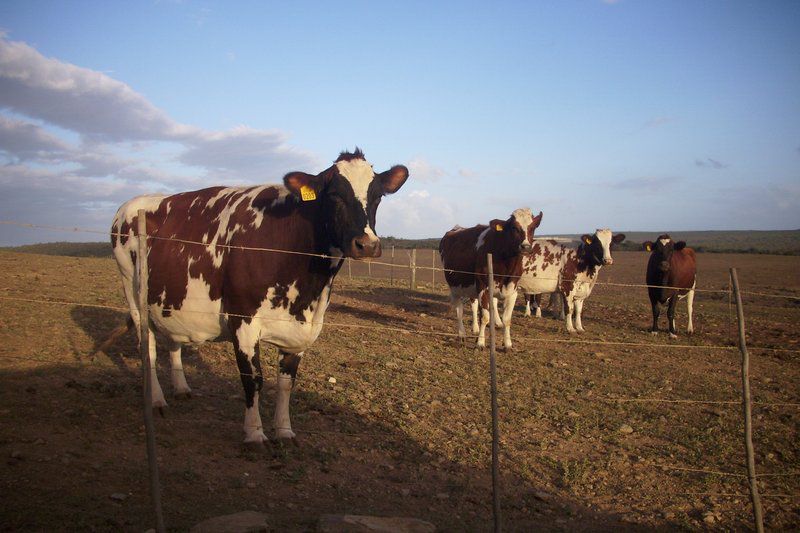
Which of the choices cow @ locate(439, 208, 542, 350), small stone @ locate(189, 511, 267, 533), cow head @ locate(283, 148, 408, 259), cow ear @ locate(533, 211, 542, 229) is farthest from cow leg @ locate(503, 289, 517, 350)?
small stone @ locate(189, 511, 267, 533)

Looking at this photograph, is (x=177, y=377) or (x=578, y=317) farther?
(x=578, y=317)

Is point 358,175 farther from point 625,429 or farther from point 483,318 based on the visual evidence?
point 483,318

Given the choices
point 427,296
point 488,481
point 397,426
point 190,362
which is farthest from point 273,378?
point 427,296

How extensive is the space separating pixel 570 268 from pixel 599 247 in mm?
913

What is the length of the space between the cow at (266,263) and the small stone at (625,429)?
159 inches

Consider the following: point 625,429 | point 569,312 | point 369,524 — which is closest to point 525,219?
point 569,312

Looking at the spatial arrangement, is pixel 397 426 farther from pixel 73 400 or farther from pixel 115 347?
pixel 115 347

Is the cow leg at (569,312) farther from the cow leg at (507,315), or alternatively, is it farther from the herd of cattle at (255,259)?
the herd of cattle at (255,259)

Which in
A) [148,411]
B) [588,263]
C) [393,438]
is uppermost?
[588,263]

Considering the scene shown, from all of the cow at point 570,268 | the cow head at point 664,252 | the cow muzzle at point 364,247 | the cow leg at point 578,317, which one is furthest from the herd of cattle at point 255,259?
the cow head at point 664,252

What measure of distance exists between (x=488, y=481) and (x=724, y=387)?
5.53 metres

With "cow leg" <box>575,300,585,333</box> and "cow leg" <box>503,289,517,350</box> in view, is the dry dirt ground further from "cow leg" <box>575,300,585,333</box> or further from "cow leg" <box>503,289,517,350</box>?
"cow leg" <box>575,300,585,333</box>

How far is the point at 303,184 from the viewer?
6.25m

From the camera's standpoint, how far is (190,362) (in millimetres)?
8945
